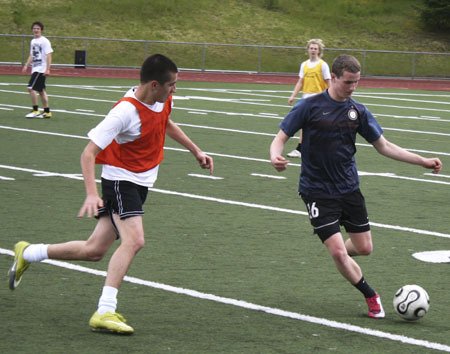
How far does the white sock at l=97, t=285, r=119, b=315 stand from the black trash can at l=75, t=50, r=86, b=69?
3747cm

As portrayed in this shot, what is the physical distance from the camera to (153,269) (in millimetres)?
9062

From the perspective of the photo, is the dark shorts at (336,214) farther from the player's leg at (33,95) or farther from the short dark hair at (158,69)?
the player's leg at (33,95)

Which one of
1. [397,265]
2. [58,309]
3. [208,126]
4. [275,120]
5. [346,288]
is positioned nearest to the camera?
Result: [58,309]

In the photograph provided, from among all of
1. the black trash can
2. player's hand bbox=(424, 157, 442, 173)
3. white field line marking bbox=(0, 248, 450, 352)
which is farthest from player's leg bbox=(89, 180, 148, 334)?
the black trash can

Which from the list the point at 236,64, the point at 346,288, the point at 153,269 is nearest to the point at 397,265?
the point at 346,288

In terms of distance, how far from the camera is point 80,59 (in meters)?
44.2

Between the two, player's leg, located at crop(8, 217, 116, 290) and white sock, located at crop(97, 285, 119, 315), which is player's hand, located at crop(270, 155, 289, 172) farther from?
white sock, located at crop(97, 285, 119, 315)

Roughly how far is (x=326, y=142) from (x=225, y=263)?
1875 mm

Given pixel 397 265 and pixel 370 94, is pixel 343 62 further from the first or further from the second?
pixel 370 94

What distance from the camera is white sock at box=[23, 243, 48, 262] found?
776cm

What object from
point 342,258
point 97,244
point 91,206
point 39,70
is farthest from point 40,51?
point 91,206

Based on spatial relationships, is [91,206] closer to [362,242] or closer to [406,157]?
[362,242]

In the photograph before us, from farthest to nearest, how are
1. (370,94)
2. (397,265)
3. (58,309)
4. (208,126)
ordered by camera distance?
(370,94) < (208,126) < (397,265) < (58,309)

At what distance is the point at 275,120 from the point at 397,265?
592 inches
